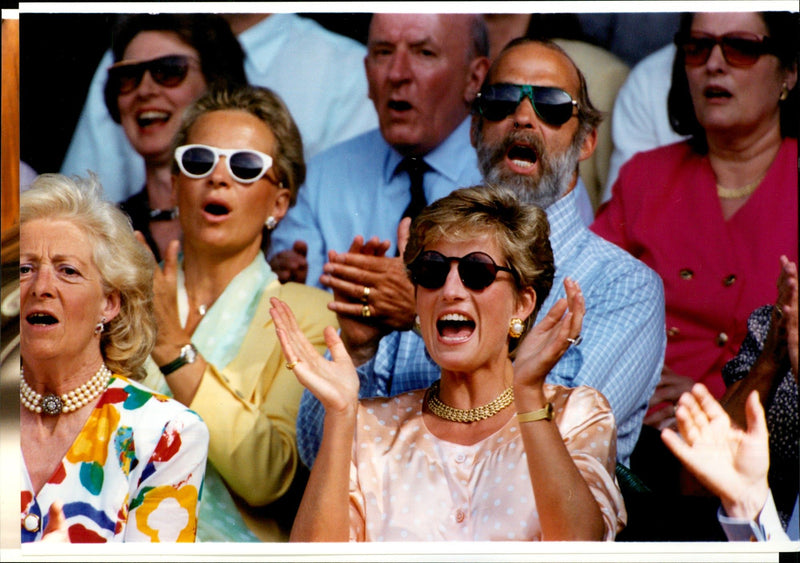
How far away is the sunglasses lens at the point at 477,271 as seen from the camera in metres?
3.97

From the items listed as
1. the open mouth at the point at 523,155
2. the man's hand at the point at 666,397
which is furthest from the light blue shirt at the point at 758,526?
the open mouth at the point at 523,155

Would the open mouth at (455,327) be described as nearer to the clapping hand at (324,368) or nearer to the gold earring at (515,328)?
the gold earring at (515,328)

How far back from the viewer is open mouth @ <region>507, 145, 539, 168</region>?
4.35 metres

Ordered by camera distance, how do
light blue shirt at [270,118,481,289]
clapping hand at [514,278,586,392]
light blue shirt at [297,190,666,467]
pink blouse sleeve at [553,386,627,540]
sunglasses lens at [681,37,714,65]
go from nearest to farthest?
clapping hand at [514,278,586,392], pink blouse sleeve at [553,386,627,540], light blue shirt at [297,190,666,467], sunglasses lens at [681,37,714,65], light blue shirt at [270,118,481,289]

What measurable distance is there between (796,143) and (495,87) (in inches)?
46.0

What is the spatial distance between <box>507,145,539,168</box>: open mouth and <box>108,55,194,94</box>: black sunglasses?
4.27 ft

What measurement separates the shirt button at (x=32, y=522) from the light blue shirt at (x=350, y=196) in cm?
130

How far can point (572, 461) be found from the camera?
Result: 3.75m

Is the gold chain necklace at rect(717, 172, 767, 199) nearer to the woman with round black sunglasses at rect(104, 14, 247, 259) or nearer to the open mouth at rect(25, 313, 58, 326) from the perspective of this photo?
the woman with round black sunglasses at rect(104, 14, 247, 259)

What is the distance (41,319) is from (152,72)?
107 cm

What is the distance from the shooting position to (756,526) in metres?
4.13

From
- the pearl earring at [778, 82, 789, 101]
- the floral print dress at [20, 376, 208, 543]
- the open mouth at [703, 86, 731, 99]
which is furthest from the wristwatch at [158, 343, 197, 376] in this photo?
the pearl earring at [778, 82, 789, 101]

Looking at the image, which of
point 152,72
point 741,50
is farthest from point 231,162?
point 741,50

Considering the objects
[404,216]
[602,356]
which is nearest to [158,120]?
[404,216]
